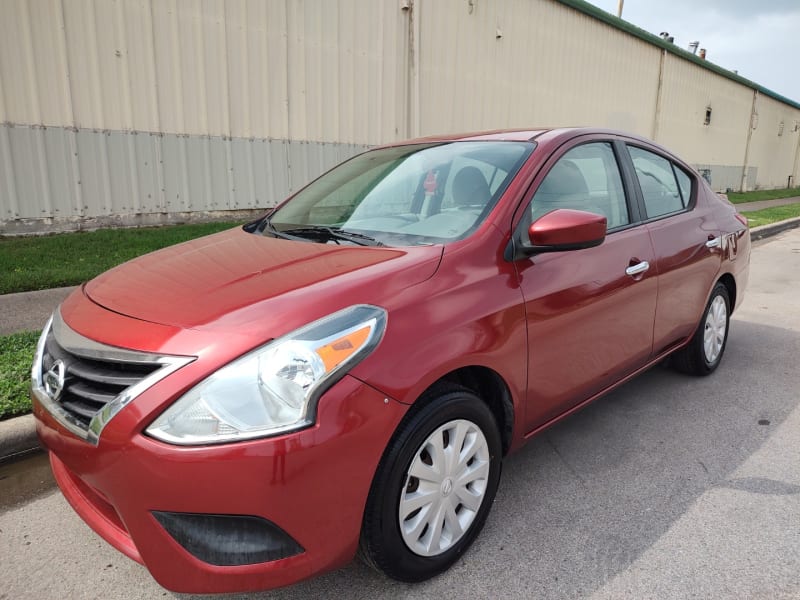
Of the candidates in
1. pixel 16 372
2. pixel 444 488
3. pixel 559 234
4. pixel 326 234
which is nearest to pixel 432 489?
pixel 444 488

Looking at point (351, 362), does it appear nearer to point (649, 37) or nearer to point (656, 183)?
point (656, 183)

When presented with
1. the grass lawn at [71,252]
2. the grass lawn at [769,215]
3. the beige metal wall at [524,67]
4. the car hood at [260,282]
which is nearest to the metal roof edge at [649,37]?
the beige metal wall at [524,67]

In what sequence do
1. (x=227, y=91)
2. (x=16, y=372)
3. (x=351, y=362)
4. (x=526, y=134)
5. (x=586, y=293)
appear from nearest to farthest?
(x=351, y=362) → (x=586, y=293) → (x=526, y=134) → (x=16, y=372) → (x=227, y=91)

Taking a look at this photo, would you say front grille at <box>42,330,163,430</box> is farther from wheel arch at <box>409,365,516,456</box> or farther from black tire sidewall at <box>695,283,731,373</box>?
black tire sidewall at <box>695,283,731,373</box>

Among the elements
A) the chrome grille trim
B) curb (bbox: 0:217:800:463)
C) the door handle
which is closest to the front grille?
the chrome grille trim

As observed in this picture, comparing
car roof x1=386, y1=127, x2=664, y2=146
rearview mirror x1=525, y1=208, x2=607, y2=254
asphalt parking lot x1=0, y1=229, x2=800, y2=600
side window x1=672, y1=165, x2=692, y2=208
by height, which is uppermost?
car roof x1=386, y1=127, x2=664, y2=146

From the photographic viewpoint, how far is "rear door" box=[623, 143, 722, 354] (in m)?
3.22

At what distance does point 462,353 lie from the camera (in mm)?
2010

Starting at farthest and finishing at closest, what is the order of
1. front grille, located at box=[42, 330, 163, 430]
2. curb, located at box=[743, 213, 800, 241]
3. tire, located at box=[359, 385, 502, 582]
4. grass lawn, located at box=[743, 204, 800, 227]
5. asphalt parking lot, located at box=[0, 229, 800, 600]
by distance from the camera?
grass lawn, located at box=[743, 204, 800, 227]
curb, located at box=[743, 213, 800, 241]
asphalt parking lot, located at box=[0, 229, 800, 600]
tire, located at box=[359, 385, 502, 582]
front grille, located at box=[42, 330, 163, 430]

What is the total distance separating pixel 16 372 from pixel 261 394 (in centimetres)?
245

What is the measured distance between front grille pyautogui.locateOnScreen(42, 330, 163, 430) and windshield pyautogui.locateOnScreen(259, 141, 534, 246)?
1.04 metres

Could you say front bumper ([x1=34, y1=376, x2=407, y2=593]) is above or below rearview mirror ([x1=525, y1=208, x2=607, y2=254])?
below

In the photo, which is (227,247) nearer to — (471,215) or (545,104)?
(471,215)

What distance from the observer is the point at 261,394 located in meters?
1.62
